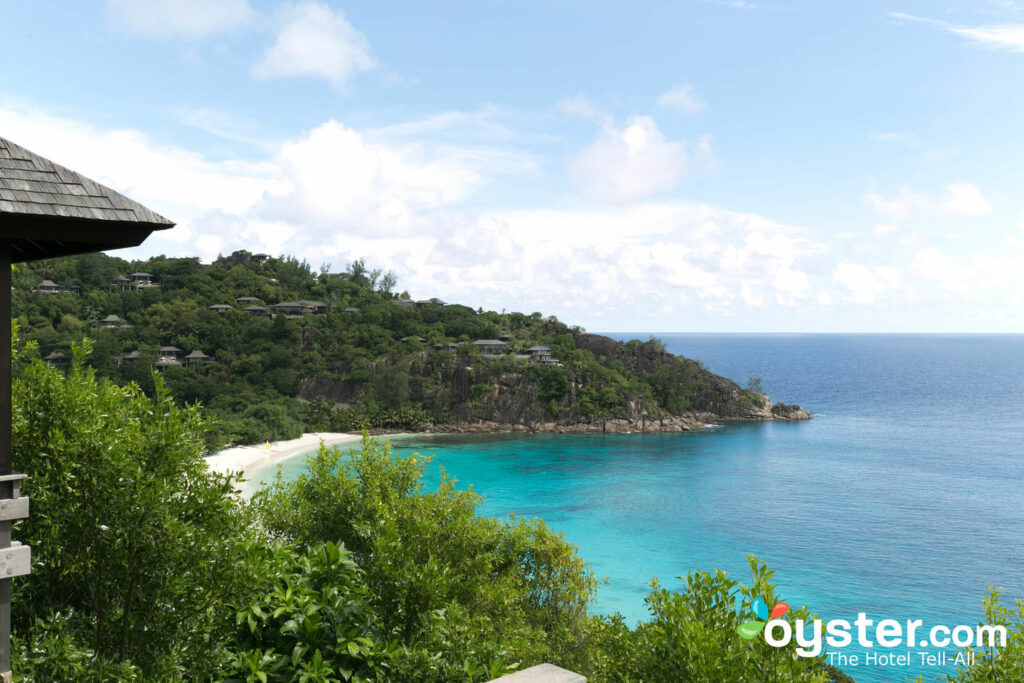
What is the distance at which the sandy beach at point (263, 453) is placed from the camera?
4222 centimetres

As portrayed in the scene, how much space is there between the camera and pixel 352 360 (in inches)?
2486

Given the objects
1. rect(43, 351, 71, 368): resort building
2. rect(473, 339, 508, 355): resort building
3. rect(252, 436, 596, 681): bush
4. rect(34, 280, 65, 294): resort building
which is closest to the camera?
rect(252, 436, 596, 681): bush

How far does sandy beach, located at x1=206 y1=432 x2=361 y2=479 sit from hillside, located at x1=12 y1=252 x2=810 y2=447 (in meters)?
1.28

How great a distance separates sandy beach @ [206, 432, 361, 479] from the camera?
139 ft

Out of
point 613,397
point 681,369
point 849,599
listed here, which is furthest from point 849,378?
point 849,599

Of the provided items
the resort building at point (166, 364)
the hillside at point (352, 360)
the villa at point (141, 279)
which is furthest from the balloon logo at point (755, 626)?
the villa at point (141, 279)

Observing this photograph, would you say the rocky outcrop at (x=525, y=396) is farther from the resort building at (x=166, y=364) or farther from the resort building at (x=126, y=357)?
the resort building at (x=126, y=357)

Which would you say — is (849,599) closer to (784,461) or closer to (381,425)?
(784,461)

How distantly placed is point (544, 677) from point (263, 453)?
4478 cm

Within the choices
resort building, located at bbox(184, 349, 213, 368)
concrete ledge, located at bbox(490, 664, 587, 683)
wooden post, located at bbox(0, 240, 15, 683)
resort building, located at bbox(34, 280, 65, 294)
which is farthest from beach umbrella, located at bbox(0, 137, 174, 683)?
resort building, located at bbox(34, 280, 65, 294)

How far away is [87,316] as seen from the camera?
65688 mm

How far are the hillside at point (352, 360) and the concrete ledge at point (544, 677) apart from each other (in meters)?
48.3

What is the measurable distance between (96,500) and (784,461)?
5332 cm

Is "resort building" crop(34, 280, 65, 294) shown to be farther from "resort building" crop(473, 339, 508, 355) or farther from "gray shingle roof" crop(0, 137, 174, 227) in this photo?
"gray shingle roof" crop(0, 137, 174, 227)
